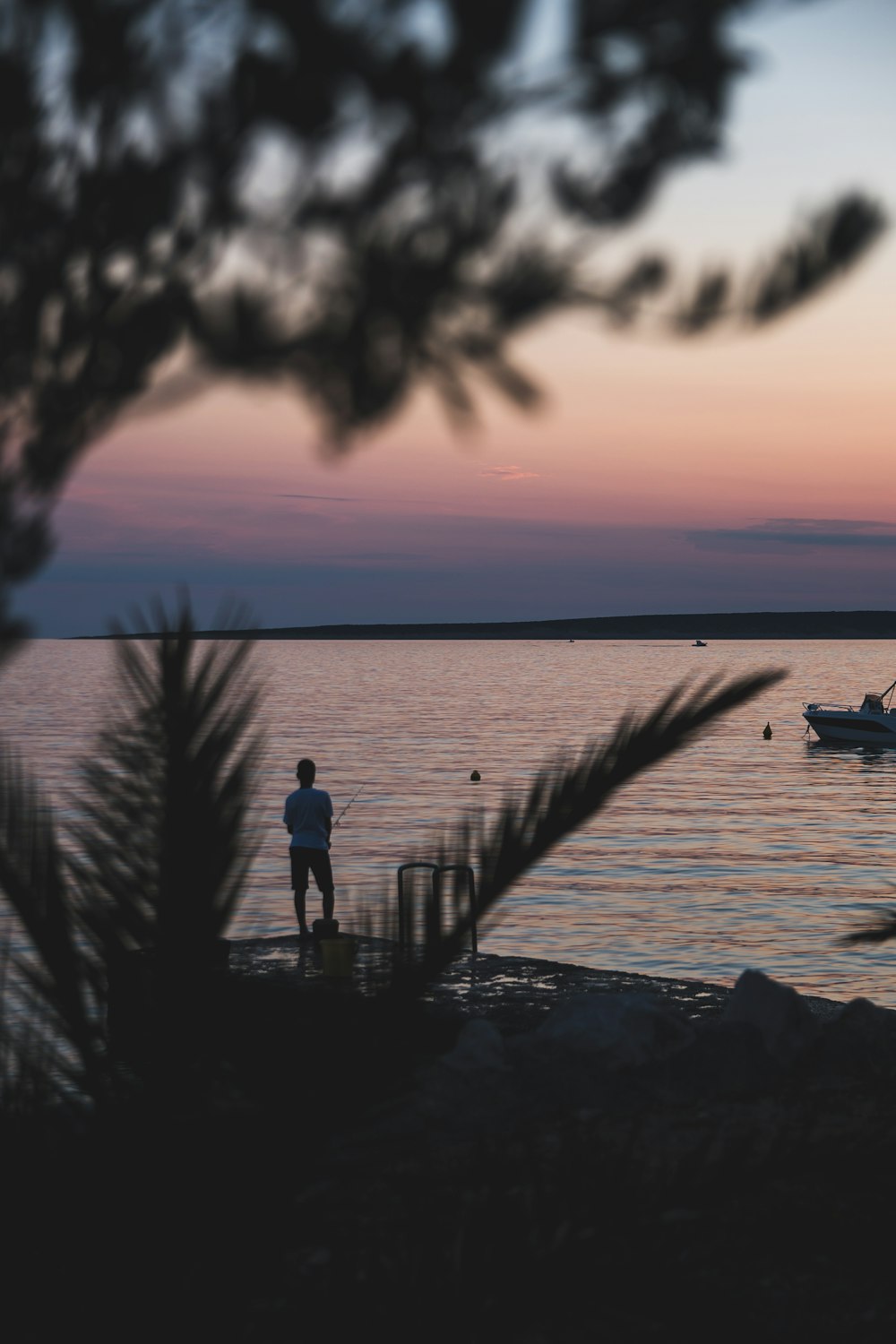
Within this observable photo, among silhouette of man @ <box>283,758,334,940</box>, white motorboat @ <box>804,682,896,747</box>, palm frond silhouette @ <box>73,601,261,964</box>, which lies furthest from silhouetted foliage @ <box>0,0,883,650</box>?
white motorboat @ <box>804,682,896,747</box>

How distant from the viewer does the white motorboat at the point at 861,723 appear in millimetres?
61250

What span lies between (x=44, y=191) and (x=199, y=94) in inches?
16.2

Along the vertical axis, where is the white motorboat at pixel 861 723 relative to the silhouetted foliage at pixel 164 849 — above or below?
below

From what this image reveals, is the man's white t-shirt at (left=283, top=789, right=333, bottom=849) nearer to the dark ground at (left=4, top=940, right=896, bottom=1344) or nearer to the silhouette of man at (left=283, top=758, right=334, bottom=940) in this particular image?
the silhouette of man at (left=283, top=758, right=334, bottom=940)

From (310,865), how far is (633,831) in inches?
924

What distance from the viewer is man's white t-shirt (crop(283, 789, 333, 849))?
14422mm

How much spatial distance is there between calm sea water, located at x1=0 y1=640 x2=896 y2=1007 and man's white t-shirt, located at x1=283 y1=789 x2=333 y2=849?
2.37 feet

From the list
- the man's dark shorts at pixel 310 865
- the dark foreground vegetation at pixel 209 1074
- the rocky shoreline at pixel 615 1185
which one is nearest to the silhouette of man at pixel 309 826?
the man's dark shorts at pixel 310 865

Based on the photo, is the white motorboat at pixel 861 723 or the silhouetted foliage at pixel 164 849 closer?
the silhouetted foliage at pixel 164 849

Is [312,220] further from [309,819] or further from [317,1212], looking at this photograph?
[309,819]

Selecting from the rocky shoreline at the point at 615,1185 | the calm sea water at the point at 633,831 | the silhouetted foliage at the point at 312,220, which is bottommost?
the calm sea water at the point at 633,831

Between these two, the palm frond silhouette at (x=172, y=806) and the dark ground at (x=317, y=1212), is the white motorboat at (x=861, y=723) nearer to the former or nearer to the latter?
the dark ground at (x=317, y=1212)

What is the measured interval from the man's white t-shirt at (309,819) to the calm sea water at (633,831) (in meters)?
0.72

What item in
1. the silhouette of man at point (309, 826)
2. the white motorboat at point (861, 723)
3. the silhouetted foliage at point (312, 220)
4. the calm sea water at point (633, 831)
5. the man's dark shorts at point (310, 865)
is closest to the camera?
the silhouetted foliage at point (312, 220)
